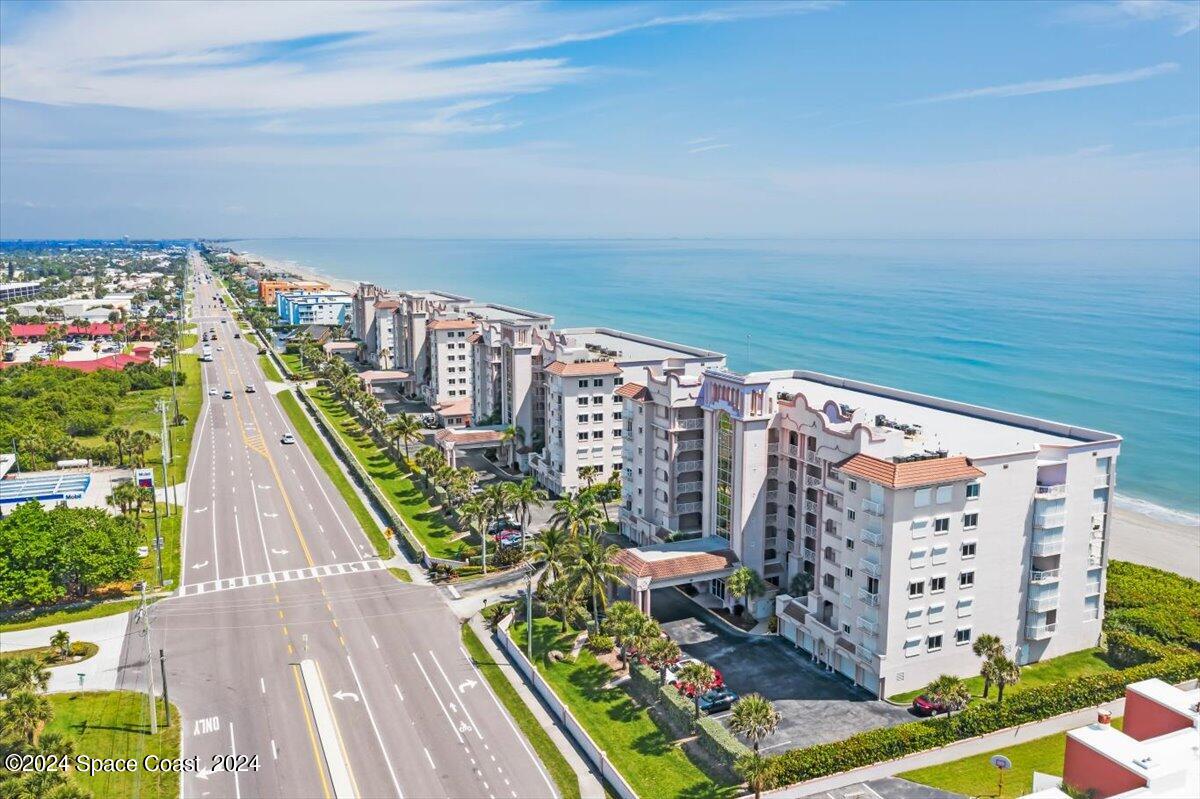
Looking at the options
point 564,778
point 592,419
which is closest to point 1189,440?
point 592,419

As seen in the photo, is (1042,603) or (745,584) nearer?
(1042,603)

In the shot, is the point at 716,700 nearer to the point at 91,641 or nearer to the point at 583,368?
the point at 91,641

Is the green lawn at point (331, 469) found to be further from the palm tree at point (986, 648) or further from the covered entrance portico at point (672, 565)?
the palm tree at point (986, 648)

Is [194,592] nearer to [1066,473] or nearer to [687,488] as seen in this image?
[687,488]

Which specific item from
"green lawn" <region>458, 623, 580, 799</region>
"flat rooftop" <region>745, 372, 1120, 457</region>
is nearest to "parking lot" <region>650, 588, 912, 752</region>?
"green lawn" <region>458, 623, 580, 799</region>

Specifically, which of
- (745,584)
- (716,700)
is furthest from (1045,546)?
(716,700)
